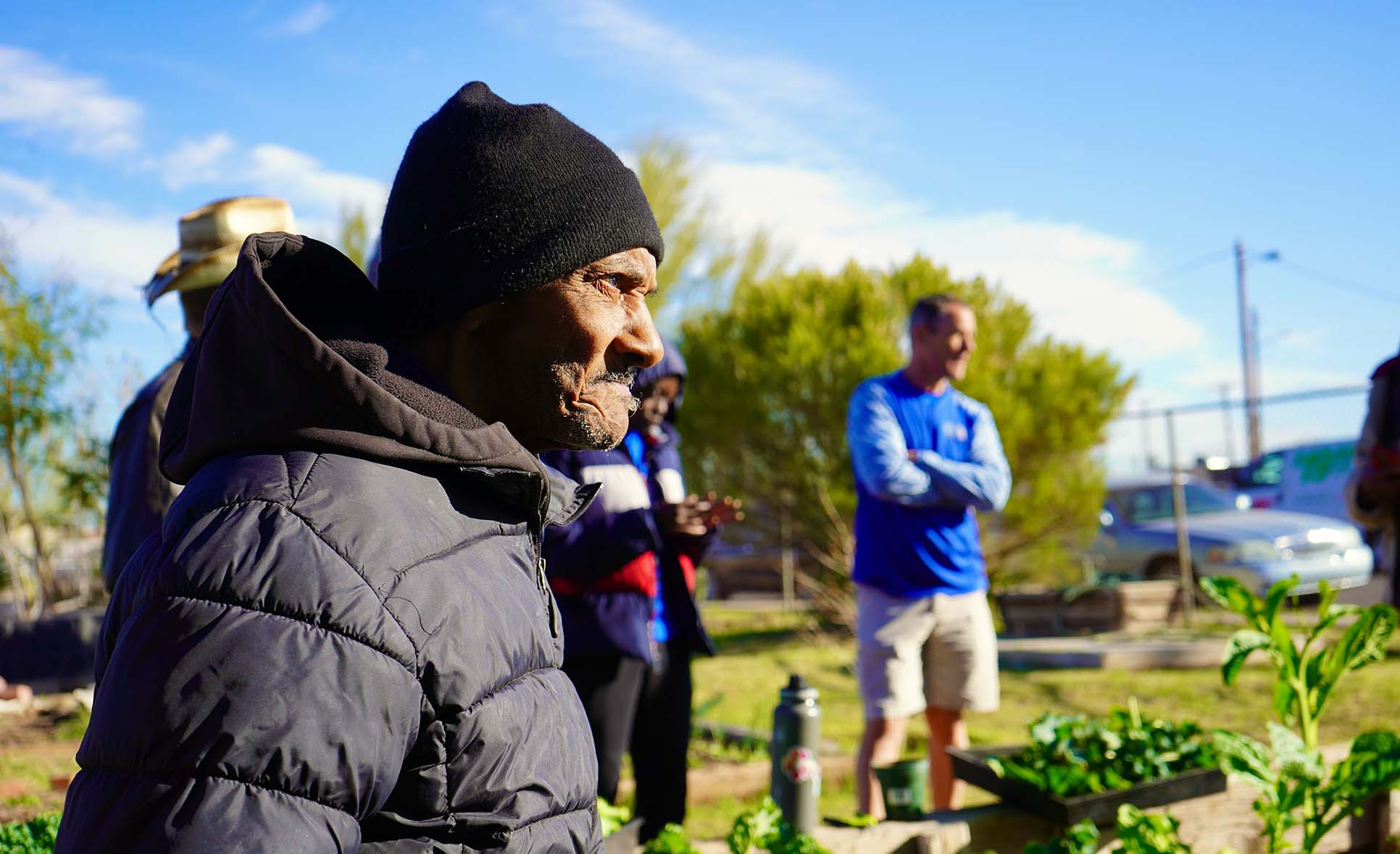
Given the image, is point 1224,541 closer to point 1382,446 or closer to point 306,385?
point 1382,446

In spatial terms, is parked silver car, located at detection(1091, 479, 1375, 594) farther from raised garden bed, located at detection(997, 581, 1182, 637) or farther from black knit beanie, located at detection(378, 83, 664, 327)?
black knit beanie, located at detection(378, 83, 664, 327)

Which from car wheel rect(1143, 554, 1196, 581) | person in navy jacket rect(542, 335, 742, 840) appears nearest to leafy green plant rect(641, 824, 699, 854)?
person in navy jacket rect(542, 335, 742, 840)

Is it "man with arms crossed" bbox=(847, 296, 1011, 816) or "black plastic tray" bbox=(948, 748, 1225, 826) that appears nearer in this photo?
"black plastic tray" bbox=(948, 748, 1225, 826)

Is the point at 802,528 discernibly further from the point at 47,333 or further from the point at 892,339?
the point at 47,333

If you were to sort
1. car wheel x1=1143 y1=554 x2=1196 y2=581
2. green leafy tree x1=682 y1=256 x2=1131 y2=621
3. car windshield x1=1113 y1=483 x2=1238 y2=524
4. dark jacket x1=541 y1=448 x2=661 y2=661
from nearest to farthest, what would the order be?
1. dark jacket x1=541 y1=448 x2=661 y2=661
2. green leafy tree x1=682 y1=256 x2=1131 y2=621
3. car wheel x1=1143 y1=554 x2=1196 y2=581
4. car windshield x1=1113 y1=483 x2=1238 y2=524

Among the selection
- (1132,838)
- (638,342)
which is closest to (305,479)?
(638,342)

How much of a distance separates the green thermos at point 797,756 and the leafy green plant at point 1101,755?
0.57m

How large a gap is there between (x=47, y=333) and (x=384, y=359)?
461 inches

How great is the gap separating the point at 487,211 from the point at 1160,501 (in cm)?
1366

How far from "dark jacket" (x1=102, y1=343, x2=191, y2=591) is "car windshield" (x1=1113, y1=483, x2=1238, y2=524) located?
40.8ft

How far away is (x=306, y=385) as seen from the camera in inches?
47.0

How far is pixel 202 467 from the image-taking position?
123cm

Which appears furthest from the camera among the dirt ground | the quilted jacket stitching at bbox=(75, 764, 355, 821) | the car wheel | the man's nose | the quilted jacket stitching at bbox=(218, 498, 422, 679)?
the car wheel

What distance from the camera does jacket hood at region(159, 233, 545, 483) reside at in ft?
3.89
